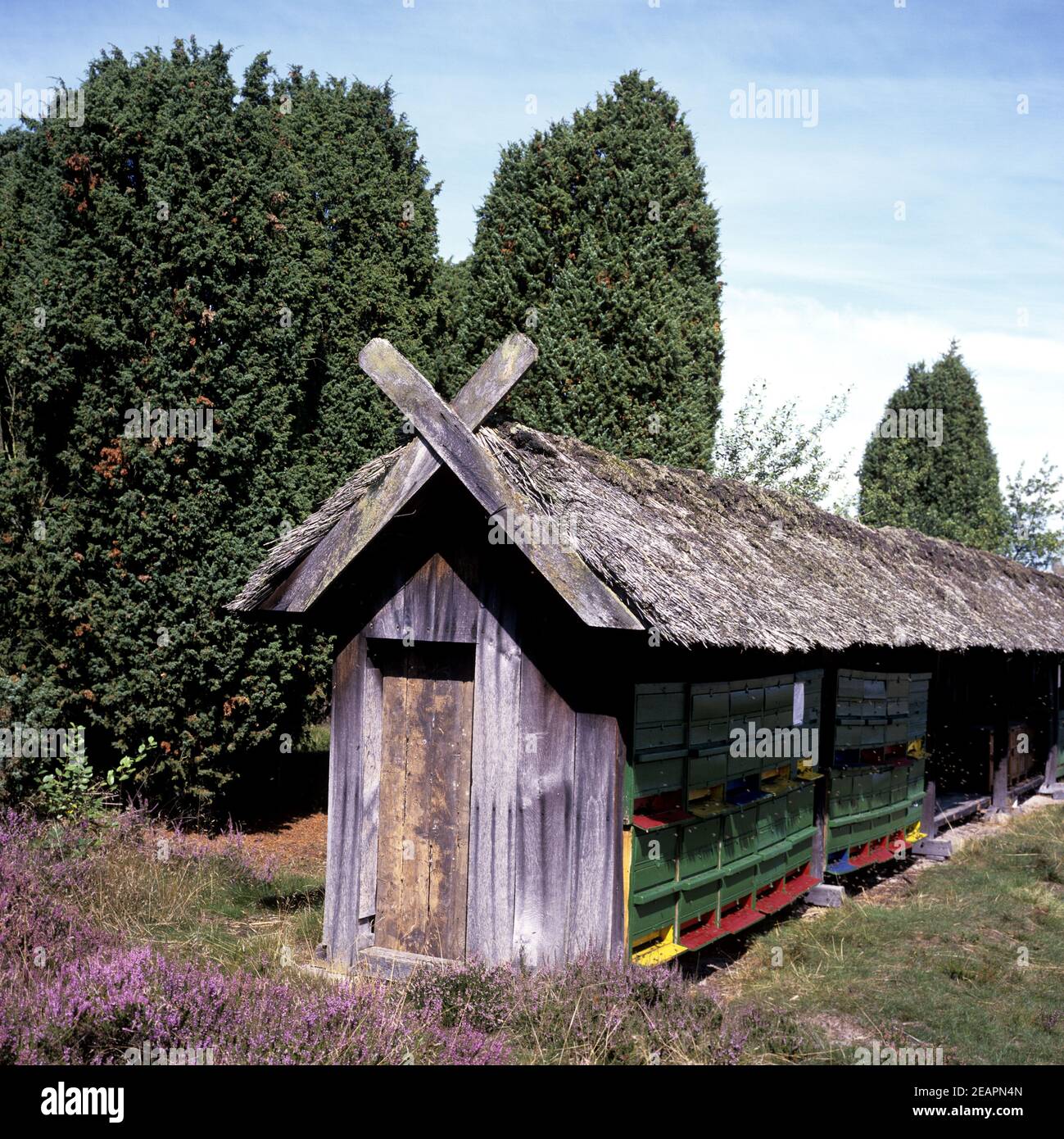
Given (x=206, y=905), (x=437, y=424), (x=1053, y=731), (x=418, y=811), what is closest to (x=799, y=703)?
(x=418, y=811)

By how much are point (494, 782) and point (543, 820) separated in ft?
1.28

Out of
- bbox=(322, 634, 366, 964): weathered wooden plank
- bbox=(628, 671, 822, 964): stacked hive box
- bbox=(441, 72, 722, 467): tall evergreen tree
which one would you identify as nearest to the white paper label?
bbox=(628, 671, 822, 964): stacked hive box

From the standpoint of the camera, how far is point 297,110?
654 inches

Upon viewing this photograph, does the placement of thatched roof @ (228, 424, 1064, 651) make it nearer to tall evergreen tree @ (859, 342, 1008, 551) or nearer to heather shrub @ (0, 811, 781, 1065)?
heather shrub @ (0, 811, 781, 1065)

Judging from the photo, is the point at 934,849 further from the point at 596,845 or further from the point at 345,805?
the point at 345,805

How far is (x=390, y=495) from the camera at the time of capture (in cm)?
661

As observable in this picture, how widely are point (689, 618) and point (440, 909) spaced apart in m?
2.52

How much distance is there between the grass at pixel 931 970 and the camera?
21.2 ft

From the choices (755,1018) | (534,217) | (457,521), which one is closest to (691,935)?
(755,1018)

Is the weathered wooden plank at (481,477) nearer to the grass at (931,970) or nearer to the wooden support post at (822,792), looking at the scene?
the grass at (931,970)

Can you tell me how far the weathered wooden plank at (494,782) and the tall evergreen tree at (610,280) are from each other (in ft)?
33.4

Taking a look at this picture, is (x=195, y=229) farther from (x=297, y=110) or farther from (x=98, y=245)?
(x=297, y=110)

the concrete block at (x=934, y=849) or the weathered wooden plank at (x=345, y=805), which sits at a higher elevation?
the weathered wooden plank at (x=345, y=805)

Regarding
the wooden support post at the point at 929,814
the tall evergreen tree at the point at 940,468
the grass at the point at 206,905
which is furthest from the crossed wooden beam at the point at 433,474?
the tall evergreen tree at the point at 940,468
